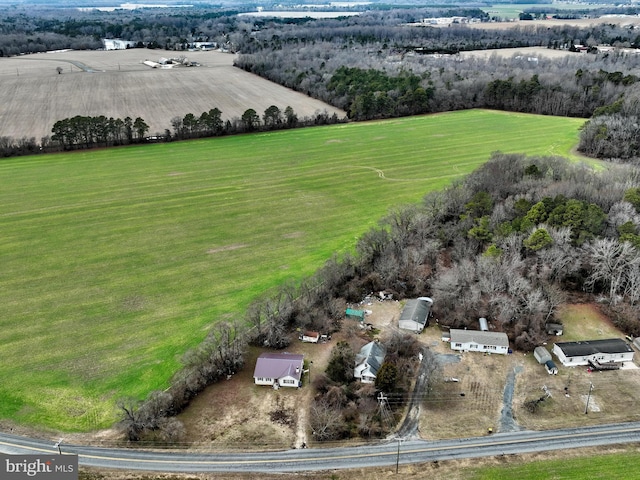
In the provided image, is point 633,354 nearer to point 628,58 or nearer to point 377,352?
point 377,352

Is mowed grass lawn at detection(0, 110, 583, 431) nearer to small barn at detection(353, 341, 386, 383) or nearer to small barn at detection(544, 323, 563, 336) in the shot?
small barn at detection(353, 341, 386, 383)

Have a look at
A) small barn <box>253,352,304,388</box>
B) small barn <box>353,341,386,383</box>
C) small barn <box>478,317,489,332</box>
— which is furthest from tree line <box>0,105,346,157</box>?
small barn <box>478,317,489,332</box>

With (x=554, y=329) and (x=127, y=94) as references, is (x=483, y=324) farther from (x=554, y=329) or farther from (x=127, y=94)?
(x=127, y=94)

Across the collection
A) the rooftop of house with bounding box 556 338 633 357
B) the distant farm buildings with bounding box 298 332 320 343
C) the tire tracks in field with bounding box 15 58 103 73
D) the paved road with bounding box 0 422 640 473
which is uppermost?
the tire tracks in field with bounding box 15 58 103 73

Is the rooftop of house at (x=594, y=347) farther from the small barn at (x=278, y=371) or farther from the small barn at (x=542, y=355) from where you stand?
the small barn at (x=278, y=371)

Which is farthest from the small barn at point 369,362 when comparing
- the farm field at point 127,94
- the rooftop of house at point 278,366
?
the farm field at point 127,94
